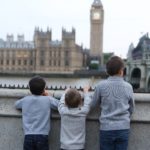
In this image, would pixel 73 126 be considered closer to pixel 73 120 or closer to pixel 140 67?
pixel 73 120

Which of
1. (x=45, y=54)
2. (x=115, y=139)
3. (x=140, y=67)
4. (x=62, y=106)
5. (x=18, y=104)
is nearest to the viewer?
(x=115, y=139)

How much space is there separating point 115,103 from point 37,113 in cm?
60

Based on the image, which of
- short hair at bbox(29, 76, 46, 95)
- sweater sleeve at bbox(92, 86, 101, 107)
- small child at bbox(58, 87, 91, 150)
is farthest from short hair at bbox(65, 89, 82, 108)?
short hair at bbox(29, 76, 46, 95)

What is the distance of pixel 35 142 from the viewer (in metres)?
3.76

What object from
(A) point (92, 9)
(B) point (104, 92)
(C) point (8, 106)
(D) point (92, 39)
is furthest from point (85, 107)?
(A) point (92, 9)

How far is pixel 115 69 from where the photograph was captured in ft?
12.1

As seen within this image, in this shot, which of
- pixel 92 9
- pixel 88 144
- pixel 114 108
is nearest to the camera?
pixel 114 108

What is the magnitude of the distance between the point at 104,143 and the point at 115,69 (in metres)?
0.54

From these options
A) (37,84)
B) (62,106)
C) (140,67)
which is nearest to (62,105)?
(62,106)

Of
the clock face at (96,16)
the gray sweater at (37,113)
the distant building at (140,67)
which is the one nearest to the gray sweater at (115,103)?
the gray sweater at (37,113)

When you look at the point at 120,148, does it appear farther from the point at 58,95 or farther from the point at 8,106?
the point at 8,106

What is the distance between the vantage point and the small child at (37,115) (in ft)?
12.4

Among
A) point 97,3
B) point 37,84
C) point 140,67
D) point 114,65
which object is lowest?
point 140,67

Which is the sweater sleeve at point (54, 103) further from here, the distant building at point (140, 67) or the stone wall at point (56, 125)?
the distant building at point (140, 67)
